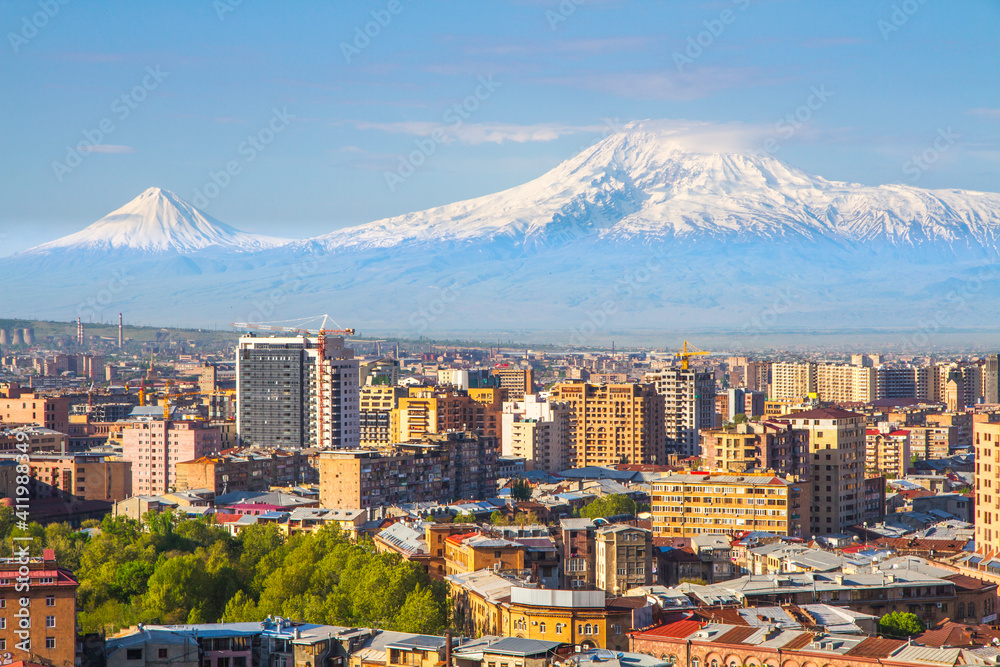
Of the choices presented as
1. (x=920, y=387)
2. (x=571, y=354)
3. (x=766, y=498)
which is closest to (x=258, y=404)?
(x=766, y=498)

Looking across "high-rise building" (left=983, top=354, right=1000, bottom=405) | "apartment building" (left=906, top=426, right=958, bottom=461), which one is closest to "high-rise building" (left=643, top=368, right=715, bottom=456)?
"apartment building" (left=906, top=426, right=958, bottom=461)

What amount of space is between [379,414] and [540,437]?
10711 mm

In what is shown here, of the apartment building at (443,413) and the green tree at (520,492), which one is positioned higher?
the apartment building at (443,413)

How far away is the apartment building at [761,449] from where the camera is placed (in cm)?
4981

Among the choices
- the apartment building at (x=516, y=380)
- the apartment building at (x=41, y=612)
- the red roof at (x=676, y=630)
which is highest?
the apartment building at (x=516, y=380)

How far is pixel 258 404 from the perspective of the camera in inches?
2995

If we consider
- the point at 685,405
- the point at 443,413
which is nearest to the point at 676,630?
the point at 443,413

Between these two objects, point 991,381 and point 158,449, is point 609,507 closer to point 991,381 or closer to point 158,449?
point 158,449

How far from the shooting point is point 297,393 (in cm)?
7519

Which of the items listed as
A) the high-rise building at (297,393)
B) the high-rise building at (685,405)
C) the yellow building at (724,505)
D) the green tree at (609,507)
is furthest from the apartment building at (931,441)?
the yellow building at (724,505)

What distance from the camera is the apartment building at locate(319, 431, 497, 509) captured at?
5384 centimetres

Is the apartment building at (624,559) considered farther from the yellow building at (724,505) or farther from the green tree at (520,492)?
the green tree at (520,492)

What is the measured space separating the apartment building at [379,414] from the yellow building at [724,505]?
34.1m

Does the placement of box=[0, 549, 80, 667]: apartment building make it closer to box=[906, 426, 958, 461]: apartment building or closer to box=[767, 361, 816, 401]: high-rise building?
box=[906, 426, 958, 461]: apartment building
